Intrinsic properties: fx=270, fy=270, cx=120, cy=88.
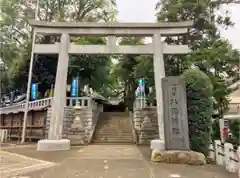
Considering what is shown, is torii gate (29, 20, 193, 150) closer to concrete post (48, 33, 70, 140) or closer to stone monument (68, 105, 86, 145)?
concrete post (48, 33, 70, 140)

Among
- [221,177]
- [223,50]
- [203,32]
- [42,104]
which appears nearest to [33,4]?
[42,104]

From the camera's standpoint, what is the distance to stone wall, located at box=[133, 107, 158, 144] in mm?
16547

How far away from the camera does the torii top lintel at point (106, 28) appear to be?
12.1 metres

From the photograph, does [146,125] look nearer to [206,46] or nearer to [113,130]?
[113,130]

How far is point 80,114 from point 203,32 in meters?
9.99

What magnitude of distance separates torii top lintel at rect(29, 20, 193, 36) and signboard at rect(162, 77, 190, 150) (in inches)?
176

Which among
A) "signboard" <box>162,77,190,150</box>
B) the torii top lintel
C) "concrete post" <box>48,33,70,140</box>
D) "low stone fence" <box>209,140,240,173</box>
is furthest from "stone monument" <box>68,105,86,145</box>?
"low stone fence" <box>209,140,240,173</box>

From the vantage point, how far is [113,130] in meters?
18.8

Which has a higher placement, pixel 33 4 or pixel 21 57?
pixel 33 4

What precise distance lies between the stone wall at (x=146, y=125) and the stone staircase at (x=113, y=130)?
757 mm

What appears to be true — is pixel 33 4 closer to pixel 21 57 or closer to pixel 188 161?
pixel 21 57

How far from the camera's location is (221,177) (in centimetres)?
605

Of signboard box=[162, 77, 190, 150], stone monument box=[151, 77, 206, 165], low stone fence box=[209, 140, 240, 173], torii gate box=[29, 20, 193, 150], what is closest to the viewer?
low stone fence box=[209, 140, 240, 173]

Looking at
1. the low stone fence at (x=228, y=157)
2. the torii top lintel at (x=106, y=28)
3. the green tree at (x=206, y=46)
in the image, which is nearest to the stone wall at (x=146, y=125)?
the green tree at (x=206, y=46)
